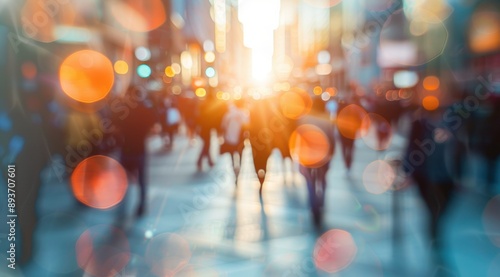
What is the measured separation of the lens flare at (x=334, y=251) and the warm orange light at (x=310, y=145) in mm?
1110

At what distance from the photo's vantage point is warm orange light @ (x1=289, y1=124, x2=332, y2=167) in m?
5.26

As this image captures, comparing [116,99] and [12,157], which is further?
[116,99]

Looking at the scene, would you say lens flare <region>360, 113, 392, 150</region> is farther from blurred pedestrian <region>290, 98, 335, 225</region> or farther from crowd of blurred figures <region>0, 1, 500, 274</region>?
blurred pedestrian <region>290, 98, 335, 225</region>

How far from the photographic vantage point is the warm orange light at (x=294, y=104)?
521 centimetres

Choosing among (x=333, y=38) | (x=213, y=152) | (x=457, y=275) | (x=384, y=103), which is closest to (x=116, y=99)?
(x=457, y=275)

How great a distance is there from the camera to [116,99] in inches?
192

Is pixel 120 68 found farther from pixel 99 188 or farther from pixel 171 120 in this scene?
pixel 171 120

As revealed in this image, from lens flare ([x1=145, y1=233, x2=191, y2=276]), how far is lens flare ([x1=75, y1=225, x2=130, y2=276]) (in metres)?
0.20

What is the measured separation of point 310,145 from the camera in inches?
220

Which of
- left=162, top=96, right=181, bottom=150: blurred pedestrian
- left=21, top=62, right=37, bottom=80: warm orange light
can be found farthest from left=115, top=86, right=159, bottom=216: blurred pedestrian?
left=162, top=96, right=181, bottom=150: blurred pedestrian

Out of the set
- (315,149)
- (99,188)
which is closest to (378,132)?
(315,149)

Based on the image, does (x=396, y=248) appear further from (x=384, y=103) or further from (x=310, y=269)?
(x=384, y=103)

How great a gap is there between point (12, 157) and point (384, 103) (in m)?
6.97

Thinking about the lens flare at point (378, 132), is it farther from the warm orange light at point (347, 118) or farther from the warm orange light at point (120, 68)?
the warm orange light at point (120, 68)
